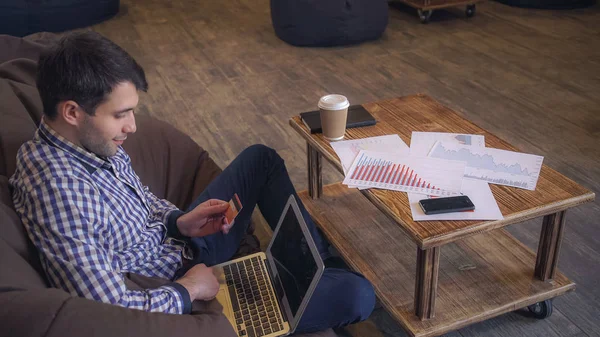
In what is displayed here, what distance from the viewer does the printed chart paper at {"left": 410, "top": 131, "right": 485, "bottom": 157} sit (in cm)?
184

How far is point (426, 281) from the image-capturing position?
5.22 ft

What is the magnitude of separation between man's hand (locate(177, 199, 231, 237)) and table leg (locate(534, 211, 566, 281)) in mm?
889

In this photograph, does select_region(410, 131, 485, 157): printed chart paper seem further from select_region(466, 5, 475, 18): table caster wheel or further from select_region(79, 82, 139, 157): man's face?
select_region(466, 5, 475, 18): table caster wheel

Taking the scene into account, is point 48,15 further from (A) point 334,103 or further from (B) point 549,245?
(B) point 549,245

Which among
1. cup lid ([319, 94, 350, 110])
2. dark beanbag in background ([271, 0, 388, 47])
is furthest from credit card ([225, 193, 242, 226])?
dark beanbag in background ([271, 0, 388, 47])

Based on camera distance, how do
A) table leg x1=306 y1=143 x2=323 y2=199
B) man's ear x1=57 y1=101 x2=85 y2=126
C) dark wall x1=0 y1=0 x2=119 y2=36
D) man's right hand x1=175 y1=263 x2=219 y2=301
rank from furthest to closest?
1. dark wall x1=0 y1=0 x2=119 y2=36
2. table leg x1=306 y1=143 x2=323 y2=199
3. man's right hand x1=175 y1=263 x2=219 y2=301
4. man's ear x1=57 y1=101 x2=85 y2=126

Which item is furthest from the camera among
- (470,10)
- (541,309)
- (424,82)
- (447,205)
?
(470,10)

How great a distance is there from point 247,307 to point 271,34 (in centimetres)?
352

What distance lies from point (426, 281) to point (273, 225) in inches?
21.3

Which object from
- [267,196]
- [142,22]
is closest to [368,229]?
[267,196]

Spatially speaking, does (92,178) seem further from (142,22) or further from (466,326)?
(142,22)

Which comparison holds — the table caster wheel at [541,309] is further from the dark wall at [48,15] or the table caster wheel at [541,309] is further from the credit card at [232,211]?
the dark wall at [48,15]

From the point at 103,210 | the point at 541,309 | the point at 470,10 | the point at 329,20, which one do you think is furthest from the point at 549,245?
the point at 470,10

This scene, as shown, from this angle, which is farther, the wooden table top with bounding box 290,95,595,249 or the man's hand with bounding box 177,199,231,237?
the man's hand with bounding box 177,199,231,237
